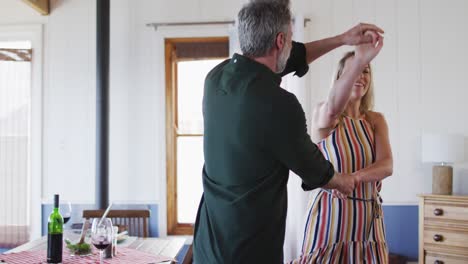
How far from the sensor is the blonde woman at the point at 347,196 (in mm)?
1513

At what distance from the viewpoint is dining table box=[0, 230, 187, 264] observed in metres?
2.09

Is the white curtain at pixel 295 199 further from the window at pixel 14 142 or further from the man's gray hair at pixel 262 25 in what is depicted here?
the man's gray hair at pixel 262 25

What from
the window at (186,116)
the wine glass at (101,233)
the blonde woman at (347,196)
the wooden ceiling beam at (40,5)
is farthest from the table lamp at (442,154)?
the wooden ceiling beam at (40,5)

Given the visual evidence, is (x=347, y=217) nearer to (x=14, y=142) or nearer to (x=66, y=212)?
(x=66, y=212)

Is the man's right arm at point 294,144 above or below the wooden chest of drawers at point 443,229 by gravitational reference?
above

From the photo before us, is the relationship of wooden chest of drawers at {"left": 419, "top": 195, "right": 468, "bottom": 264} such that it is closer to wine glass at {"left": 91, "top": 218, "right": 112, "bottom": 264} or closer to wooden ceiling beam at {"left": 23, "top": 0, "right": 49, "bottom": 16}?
wine glass at {"left": 91, "top": 218, "right": 112, "bottom": 264}

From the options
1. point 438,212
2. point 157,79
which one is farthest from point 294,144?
point 157,79

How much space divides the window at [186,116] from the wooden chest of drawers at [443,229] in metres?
1.90

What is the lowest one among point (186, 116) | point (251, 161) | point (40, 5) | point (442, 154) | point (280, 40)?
point (442, 154)

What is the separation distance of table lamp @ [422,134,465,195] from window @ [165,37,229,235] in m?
1.87

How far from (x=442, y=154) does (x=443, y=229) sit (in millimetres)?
544

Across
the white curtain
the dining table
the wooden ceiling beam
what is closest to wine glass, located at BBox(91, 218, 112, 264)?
the dining table

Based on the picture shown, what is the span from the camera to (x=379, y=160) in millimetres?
1585

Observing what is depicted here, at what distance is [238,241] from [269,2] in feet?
2.00
